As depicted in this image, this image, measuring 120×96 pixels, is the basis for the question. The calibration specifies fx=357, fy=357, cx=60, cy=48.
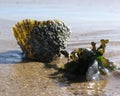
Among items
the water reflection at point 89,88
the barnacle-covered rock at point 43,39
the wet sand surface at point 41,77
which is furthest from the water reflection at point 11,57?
the water reflection at point 89,88

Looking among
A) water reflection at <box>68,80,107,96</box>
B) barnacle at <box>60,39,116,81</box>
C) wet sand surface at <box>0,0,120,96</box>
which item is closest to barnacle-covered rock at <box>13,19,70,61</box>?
wet sand surface at <box>0,0,120,96</box>

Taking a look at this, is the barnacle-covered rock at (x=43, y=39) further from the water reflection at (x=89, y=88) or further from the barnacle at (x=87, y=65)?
the water reflection at (x=89, y=88)

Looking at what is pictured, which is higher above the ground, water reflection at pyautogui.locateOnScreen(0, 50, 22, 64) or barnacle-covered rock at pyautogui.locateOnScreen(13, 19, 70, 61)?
barnacle-covered rock at pyautogui.locateOnScreen(13, 19, 70, 61)

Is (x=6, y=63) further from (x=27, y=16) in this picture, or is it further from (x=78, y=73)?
(x=27, y=16)

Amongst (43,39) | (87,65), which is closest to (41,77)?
(87,65)

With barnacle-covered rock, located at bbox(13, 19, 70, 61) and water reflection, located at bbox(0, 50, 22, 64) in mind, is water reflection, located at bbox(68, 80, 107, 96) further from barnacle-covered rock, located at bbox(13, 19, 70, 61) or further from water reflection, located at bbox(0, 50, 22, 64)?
water reflection, located at bbox(0, 50, 22, 64)

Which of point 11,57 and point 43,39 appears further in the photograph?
Answer: point 11,57

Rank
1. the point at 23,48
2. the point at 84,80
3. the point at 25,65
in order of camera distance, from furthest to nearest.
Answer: the point at 23,48, the point at 25,65, the point at 84,80

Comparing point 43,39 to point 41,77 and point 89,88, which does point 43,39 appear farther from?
point 89,88

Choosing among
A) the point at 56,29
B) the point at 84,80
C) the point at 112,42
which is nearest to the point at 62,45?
the point at 56,29
